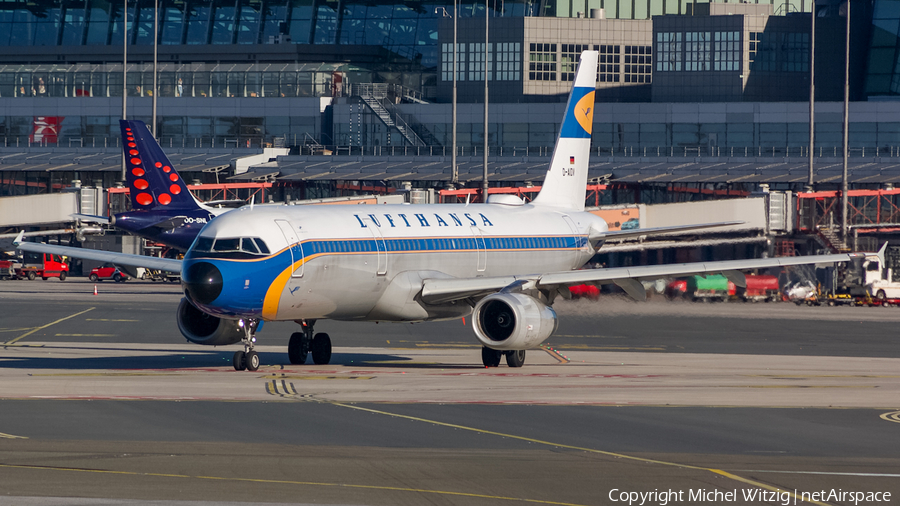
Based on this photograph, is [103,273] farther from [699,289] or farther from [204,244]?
[204,244]

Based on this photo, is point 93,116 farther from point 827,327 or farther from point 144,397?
point 144,397

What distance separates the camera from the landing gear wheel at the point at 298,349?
1364 inches

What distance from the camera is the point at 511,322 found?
3198cm

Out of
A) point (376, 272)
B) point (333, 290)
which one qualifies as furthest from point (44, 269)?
point (333, 290)

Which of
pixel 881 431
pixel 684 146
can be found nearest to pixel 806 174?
pixel 684 146

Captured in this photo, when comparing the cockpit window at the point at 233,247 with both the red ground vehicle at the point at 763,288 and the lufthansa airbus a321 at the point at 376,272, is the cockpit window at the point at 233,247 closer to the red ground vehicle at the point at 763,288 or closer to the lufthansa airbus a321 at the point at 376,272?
the lufthansa airbus a321 at the point at 376,272

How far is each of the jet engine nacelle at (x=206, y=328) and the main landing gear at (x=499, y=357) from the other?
719 cm

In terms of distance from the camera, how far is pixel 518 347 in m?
31.8

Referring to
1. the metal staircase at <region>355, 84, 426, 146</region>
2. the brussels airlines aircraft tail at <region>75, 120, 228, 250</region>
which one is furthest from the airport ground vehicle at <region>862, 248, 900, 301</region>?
the metal staircase at <region>355, 84, 426, 146</region>

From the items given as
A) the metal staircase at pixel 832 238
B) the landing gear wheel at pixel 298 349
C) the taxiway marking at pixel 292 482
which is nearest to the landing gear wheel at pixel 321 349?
the landing gear wheel at pixel 298 349

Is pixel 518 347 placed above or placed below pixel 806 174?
below

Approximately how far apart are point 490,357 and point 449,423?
1213cm

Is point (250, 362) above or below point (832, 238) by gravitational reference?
below

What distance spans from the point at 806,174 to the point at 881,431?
6867 cm
